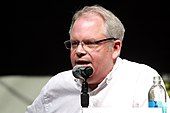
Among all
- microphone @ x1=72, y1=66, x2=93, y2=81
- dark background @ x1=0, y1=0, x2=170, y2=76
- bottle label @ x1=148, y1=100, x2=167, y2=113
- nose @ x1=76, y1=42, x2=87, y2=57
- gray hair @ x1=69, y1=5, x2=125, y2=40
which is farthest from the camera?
dark background @ x1=0, y1=0, x2=170, y2=76

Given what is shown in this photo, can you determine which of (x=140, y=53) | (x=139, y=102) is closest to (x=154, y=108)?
(x=139, y=102)

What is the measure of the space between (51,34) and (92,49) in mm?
2086

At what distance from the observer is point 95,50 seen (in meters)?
2.00

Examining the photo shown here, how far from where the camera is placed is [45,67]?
13.2ft

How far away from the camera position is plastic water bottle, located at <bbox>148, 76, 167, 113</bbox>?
1.70 meters

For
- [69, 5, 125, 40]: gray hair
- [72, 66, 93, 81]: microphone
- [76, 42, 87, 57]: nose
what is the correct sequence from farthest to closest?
[69, 5, 125, 40]: gray hair → [76, 42, 87, 57]: nose → [72, 66, 93, 81]: microphone

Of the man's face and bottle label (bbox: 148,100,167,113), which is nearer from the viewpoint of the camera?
bottle label (bbox: 148,100,167,113)

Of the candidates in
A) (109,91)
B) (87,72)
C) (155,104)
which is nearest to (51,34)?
(109,91)

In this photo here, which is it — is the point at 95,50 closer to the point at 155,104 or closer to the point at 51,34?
the point at 155,104

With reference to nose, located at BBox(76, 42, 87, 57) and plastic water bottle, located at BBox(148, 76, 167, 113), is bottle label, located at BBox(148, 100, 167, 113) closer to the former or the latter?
plastic water bottle, located at BBox(148, 76, 167, 113)

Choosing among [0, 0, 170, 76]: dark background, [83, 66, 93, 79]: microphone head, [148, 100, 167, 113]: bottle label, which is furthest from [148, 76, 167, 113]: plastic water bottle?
[0, 0, 170, 76]: dark background

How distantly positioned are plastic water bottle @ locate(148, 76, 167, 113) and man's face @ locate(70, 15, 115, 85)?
256 millimetres

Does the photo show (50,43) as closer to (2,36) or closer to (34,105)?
(2,36)

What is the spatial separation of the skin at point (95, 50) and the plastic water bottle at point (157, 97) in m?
0.26
